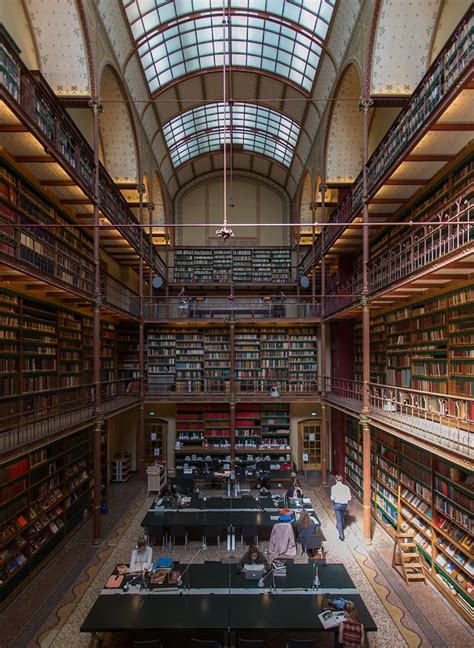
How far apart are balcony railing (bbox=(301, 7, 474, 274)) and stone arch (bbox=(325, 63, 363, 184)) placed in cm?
281

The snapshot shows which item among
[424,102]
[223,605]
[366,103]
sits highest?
[366,103]

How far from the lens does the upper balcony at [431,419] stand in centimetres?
500

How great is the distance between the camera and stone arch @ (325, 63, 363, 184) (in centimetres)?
1197

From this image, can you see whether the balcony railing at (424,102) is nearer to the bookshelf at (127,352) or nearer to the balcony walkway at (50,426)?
the balcony walkway at (50,426)

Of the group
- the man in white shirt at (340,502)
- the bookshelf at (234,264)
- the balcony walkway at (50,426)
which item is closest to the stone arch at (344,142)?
the bookshelf at (234,264)

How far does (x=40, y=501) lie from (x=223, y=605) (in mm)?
4198

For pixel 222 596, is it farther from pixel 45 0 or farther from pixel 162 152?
pixel 162 152

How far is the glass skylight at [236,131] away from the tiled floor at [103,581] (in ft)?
44.7

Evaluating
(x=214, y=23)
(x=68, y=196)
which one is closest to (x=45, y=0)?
(x=68, y=196)

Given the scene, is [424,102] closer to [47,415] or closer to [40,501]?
[47,415]

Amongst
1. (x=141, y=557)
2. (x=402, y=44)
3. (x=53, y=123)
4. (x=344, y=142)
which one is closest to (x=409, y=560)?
(x=141, y=557)

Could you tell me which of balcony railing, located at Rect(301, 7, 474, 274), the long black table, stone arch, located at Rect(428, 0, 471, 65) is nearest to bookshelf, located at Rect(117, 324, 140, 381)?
balcony railing, located at Rect(301, 7, 474, 274)

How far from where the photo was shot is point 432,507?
264 inches

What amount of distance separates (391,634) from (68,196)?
9137 millimetres
